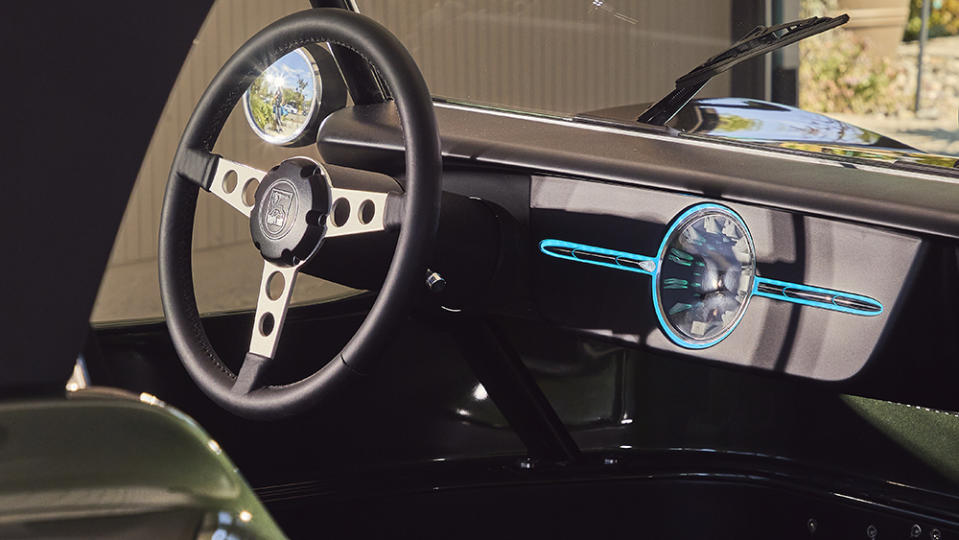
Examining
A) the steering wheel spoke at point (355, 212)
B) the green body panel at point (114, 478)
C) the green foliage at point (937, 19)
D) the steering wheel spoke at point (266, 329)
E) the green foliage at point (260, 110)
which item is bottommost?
the steering wheel spoke at point (266, 329)

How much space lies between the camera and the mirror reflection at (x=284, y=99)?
67.7 inches

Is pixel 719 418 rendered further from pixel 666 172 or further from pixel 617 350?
pixel 666 172

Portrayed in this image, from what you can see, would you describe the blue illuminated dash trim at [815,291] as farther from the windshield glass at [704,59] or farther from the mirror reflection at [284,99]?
the mirror reflection at [284,99]

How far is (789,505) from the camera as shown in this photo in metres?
1.97

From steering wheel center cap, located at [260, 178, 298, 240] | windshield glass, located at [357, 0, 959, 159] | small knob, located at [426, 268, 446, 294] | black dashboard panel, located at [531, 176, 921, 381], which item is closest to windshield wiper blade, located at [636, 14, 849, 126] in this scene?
windshield glass, located at [357, 0, 959, 159]

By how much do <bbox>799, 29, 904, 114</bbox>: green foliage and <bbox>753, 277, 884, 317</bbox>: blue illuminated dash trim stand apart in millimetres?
245

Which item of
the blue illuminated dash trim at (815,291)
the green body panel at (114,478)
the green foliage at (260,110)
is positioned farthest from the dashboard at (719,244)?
the green body panel at (114,478)

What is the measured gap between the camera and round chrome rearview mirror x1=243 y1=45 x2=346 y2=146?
5.65 feet

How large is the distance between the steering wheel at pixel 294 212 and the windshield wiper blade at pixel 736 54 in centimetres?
47

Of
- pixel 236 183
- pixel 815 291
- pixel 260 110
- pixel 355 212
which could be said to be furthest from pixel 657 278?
pixel 260 110

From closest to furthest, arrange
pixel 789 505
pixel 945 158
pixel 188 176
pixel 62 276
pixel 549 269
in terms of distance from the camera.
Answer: pixel 62 276 → pixel 945 158 → pixel 188 176 → pixel 549 269 → pixel 789 505

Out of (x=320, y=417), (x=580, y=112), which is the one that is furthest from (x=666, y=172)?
(x=320, y=417)

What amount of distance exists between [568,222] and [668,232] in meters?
0.17

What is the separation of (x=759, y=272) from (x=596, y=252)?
0.82 feet
